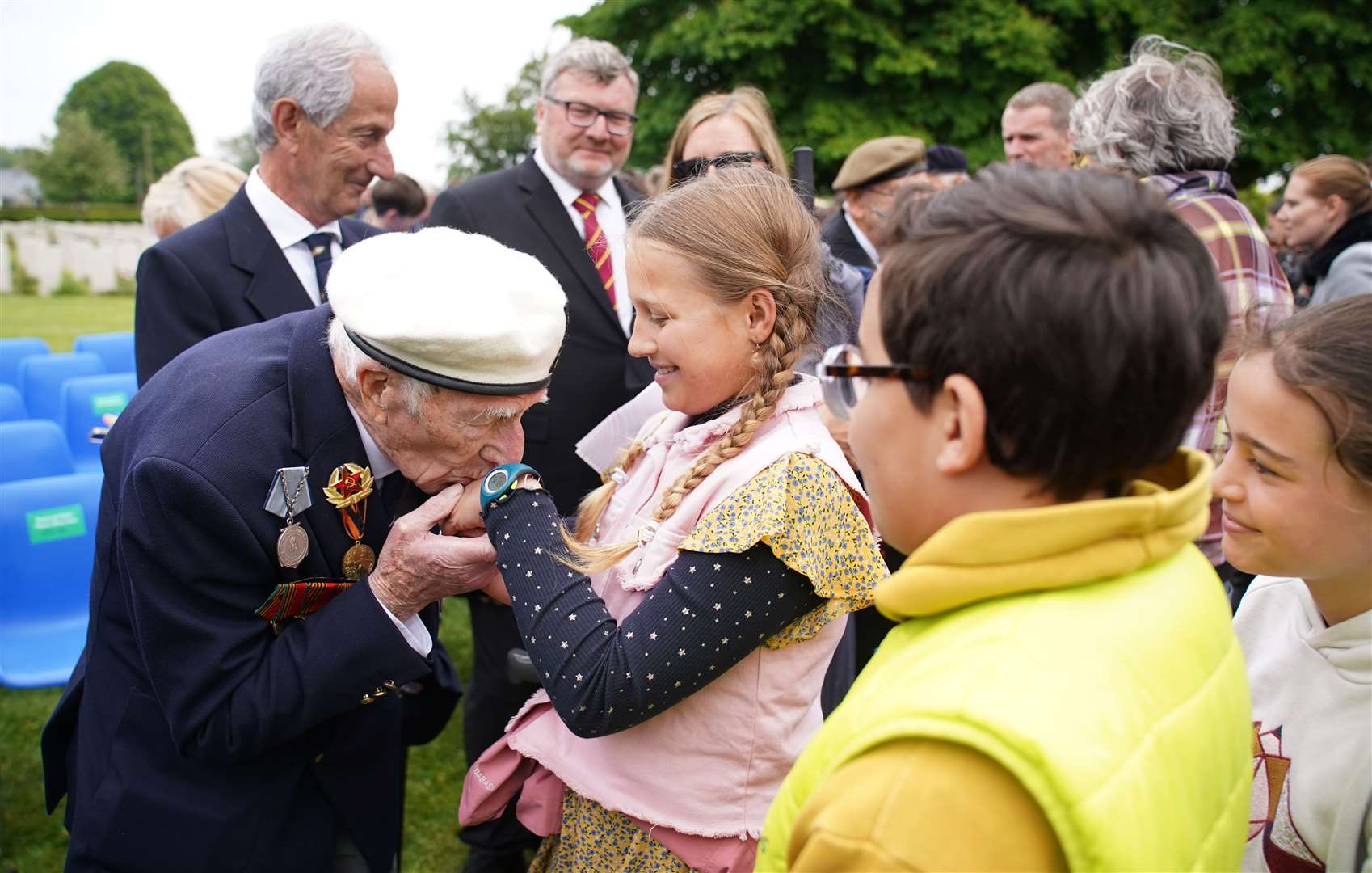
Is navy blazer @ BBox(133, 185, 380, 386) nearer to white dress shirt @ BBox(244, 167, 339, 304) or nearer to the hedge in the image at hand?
white dress shirt @ BBox(244, 167, 339, 304)

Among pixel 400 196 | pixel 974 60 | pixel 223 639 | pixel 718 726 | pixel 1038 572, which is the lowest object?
pixel 400 196

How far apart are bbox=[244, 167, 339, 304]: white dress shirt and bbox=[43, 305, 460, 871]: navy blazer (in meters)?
1.22

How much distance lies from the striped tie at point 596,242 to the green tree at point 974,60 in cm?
1689

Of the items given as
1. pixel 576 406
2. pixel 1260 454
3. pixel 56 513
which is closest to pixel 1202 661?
pixel 1260 454

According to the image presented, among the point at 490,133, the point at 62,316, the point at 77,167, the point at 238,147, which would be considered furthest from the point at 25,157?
the point at 62,316

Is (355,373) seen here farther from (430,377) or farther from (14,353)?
(14,353)

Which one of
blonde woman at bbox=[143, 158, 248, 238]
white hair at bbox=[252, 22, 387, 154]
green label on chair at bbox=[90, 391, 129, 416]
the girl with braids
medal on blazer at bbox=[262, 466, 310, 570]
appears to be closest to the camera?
the girl with braids

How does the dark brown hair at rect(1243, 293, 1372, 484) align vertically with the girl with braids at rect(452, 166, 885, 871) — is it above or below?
above

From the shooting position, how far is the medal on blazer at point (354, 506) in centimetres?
180

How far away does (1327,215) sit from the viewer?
17.4 feet

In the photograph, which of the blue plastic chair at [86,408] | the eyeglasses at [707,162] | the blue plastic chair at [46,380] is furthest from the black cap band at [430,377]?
the blue plastic chair at [46,380]

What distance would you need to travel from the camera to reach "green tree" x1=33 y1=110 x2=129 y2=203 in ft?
184

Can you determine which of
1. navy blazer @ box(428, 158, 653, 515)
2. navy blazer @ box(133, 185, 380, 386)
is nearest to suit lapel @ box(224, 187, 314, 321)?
navy blazer @ box(133, 185, 380, 386)

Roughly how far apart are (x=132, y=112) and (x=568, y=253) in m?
90.7
